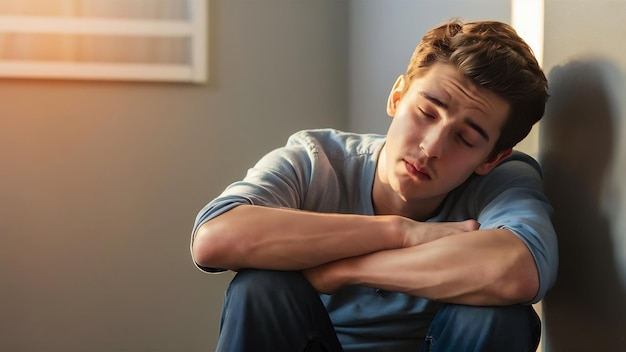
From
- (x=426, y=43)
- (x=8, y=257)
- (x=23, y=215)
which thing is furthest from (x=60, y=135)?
(x=426, y=43)

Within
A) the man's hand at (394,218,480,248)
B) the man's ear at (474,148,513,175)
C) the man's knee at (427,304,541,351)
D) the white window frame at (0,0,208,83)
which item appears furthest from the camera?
the white window frame at (0,0,208,83)

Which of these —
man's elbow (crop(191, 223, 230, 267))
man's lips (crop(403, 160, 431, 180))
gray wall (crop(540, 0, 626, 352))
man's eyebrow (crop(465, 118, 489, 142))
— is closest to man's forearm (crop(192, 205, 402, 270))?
man's elbow (crop(191, 223, 230, 267))

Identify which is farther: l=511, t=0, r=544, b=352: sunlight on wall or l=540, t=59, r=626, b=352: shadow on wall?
l=511, t=0, r=544, b=352: sunlight on wall

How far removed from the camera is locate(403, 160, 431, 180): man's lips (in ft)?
3.78

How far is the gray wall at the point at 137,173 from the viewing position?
2154 millimetres

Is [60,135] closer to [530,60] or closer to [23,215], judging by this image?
[23,215]

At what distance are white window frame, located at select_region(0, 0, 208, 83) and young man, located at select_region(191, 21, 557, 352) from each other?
932 millimetres

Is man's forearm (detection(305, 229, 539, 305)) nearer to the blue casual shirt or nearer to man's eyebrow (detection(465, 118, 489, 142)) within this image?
the blue casual shirt

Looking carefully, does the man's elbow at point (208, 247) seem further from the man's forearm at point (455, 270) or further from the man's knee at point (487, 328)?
the man's knee at point (487, 328)

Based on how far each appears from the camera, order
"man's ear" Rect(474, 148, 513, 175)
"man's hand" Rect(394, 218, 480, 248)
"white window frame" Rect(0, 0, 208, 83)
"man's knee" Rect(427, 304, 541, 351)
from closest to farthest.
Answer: "man's knee" Rect(427, 304, 541, 351), "man's hand" Rect(394, 218, 480, 248), "man's ear" Rect(474, 148, 513, 175), "white window frame" Rect(0, 0, 208, 83)

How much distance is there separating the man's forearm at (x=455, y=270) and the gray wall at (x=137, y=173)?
1230mm

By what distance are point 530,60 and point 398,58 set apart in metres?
0.76

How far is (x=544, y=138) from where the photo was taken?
4.18 feet

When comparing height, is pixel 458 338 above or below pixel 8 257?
above
